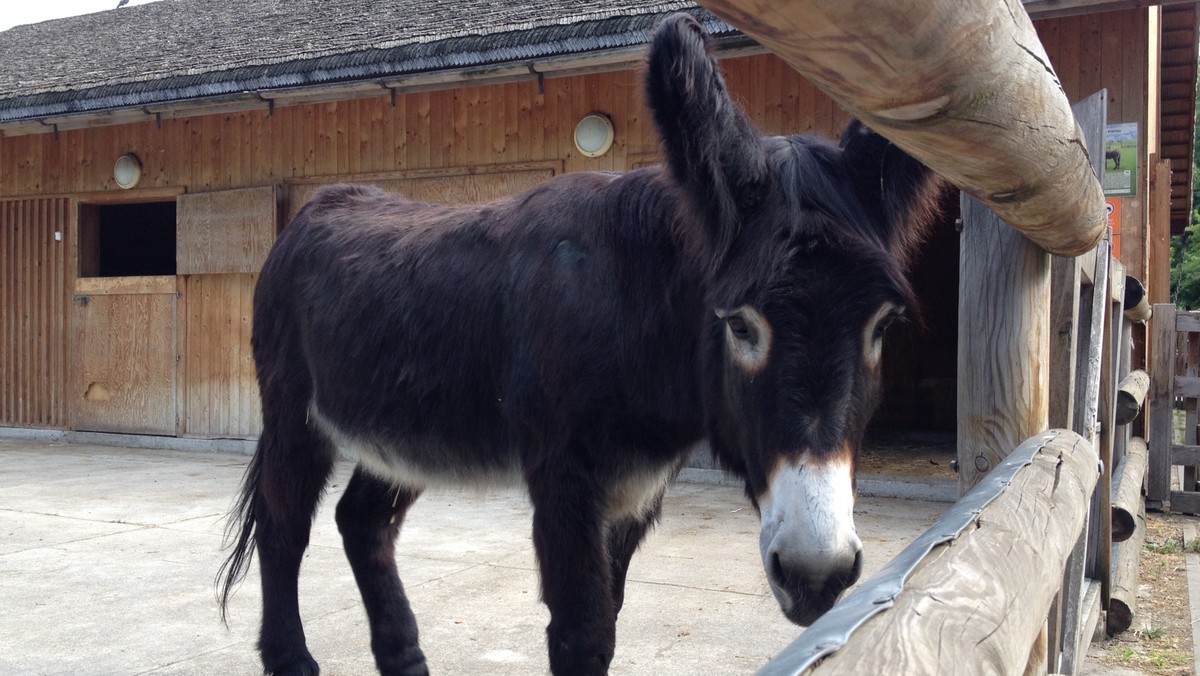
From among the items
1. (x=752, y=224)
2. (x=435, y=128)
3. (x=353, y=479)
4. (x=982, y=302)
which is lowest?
(x=353, y=479)

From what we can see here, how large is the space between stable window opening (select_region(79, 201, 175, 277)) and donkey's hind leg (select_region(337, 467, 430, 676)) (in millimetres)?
11178

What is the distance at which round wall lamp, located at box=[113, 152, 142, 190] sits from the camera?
10602 mm

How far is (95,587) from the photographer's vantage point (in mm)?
4715

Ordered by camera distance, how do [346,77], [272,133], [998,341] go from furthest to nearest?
[272,133] < [346,77] < [998,341]

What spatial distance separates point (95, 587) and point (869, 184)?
437cm

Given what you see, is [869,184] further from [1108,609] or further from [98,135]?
[98,135]

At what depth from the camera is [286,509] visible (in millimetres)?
3609

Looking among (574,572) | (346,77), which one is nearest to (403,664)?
(574,572)

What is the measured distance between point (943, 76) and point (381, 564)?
319cm

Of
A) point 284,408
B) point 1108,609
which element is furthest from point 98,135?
point 1108,609

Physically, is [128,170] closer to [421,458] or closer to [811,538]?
[421,458]

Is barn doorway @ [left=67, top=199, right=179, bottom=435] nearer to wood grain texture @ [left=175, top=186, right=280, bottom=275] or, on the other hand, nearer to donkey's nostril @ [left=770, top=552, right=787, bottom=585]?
wood grain texture @ [left=175, top=186, right=280, bottom=275]

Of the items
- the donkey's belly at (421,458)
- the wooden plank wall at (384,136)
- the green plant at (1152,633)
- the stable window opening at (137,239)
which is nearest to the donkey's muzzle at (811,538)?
the donkey's belly at (421,458)

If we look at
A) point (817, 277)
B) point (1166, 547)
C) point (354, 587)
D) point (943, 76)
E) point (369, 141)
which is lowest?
point (1166, 547)
